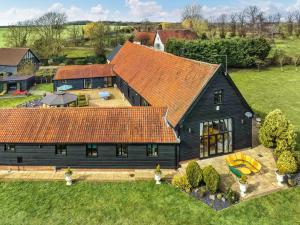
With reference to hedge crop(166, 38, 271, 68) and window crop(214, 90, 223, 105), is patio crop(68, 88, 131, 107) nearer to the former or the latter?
window crop(214, 90, 223, 105)

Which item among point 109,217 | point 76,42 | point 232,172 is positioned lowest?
point 109,217

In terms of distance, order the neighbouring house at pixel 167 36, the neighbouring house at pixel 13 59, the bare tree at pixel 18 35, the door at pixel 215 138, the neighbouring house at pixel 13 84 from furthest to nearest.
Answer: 1. the bare tree at pixel 18 35
2. the neighbouring house at pixel 167 36
3. the neighbouring house at pixel 13 59
4. the neighbouring house at pixel 13 84
5. the door at pixel 215 138

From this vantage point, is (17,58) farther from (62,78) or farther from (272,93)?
(272,93)

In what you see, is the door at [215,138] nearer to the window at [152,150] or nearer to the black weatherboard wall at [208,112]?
the black weatherboard wall at [208,112]

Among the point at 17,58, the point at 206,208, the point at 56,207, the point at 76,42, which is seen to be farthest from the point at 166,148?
the point at 76,42

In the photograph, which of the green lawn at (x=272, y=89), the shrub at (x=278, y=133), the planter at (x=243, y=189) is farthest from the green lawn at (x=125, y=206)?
the green lawn at (x=272, y=89)
